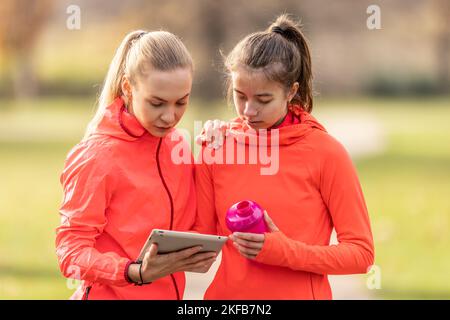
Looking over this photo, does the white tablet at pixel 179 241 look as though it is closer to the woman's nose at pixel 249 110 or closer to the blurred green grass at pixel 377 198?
the woman's nose at pixel 249 110

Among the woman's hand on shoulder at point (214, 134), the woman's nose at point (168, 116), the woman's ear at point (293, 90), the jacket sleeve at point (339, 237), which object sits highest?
the woman's ear at point (293, 90)

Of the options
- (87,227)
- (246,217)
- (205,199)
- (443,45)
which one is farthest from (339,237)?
(443,45)

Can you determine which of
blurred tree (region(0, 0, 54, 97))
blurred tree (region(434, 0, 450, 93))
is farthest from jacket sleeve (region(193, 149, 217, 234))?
blurred tree (region(434, 0, 450, 93))

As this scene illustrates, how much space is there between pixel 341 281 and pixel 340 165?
4.18 metres

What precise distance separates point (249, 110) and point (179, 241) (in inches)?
23.9

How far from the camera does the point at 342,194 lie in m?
3.78

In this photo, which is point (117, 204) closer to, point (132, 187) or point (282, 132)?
point (132, 187)

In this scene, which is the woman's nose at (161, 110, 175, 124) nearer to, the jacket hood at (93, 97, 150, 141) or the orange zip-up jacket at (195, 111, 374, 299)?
the jacket hood at (93, 97, 150, 141)

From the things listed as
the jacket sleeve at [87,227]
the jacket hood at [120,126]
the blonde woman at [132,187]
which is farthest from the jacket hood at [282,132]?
the jacket sleeve at [87,227]

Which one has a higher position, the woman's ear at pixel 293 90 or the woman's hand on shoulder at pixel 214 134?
the woman's ear at pixel 293 90

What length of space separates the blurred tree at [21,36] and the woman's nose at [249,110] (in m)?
27.5

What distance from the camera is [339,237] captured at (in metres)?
3.84

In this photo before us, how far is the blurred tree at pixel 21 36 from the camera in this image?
30656mm

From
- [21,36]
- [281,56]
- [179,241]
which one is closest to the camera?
[179,241]
